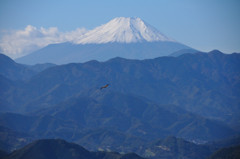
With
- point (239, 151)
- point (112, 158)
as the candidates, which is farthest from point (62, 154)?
point (239, 151)

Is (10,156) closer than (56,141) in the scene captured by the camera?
Yes

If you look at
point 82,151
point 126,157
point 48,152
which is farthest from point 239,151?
point 48,152

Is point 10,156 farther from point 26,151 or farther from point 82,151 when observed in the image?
point 82,151

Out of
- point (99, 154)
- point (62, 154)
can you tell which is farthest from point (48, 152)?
point (99, 154)

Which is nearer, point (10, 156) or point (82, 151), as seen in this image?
point (10, 156)

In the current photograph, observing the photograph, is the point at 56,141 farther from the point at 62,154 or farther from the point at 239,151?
the point at 239,151

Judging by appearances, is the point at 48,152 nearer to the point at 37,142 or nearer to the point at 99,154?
the point at 37,142

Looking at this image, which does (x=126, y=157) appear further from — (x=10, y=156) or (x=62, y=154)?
(x=10, y=156)
